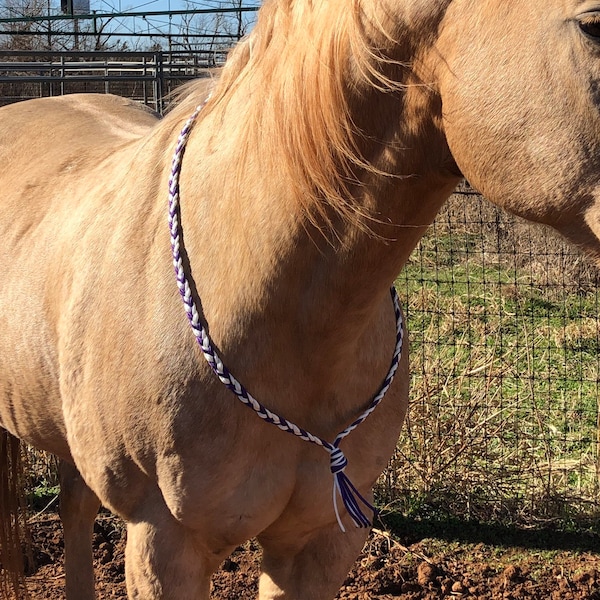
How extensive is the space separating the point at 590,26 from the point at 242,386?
923mm

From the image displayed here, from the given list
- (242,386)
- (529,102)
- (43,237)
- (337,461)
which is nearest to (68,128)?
(43,237)

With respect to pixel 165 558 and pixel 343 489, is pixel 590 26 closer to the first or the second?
pixel 343 489

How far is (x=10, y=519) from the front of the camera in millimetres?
2936

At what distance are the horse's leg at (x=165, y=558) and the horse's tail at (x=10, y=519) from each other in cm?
125

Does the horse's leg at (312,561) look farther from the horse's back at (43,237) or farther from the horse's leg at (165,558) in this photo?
the horse's back at (43,237)

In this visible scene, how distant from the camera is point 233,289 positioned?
1.62 meters

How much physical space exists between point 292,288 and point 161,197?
44 cm

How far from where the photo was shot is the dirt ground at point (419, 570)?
10.6 ft

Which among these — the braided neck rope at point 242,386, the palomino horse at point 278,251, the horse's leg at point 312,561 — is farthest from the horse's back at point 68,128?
the horse's leg at point 312,561

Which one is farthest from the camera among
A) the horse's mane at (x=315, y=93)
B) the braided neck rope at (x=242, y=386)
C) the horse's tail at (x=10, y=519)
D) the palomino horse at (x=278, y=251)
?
the horse's tail at (x=10, y=519)

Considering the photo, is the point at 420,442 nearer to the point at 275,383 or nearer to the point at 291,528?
the point at 291,528

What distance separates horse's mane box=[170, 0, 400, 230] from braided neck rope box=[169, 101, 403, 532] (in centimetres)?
26

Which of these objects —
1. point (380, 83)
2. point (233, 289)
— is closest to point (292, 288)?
point (233, 289)

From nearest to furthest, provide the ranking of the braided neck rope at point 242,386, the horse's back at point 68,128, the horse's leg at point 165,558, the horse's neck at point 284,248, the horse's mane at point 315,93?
the horse's mane at point 315,93, the horse's neck at point 284,248, the braided neck rope at point 242,386, the horse's leg at point 165,558, the horse's back at point 68,128
